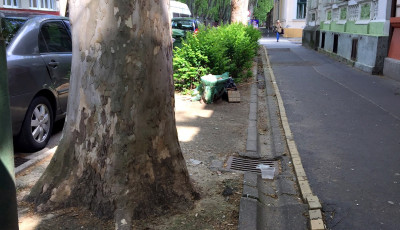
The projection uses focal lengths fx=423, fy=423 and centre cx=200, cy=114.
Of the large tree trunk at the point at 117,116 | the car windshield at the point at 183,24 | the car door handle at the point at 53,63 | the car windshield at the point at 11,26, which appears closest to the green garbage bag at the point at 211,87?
the car door handle at the point at 53,63

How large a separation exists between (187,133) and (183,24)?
52.5 feet

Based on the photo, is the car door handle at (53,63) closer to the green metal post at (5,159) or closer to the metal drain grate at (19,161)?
the metal drain grate at (19,161)

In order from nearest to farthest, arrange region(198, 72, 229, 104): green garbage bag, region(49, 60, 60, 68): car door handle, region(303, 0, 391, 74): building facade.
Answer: region(49, 60, 60, 68): car door handle < region(198, 72, 229, 104): green garbage bag < region(303, 0, 391, 74): building facade

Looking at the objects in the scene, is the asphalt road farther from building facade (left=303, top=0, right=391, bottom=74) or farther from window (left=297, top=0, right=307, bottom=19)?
window (left=297, top=0, right=307, bottom=19)

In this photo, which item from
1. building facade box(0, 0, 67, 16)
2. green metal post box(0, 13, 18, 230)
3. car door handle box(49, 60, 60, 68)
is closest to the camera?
green metal post box(0, 13, 18, 230)

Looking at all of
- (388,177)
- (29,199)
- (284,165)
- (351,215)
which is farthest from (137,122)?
(388,177)

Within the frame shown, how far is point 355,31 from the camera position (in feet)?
53.6

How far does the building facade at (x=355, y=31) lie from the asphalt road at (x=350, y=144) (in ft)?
4.32

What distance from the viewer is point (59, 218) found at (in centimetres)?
348

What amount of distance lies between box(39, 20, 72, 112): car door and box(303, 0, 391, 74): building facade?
10297mm

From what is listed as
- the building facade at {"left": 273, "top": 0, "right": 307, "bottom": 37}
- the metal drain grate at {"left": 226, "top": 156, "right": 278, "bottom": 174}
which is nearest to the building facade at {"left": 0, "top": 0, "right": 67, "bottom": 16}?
the metal drain grate at {"left": 226, "top": 156, "right": 278, "bottom": 174}

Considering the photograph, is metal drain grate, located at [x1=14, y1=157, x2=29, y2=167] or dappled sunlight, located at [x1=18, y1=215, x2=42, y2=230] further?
metal drain grate, located at [x1=14, y1=157, x2=29, y2=167]

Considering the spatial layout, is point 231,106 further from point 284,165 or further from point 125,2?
point 125,2

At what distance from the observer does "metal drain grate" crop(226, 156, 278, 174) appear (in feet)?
17.4
